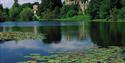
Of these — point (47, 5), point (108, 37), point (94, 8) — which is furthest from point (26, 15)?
point (108, 37)

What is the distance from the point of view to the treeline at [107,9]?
75375 millimetres

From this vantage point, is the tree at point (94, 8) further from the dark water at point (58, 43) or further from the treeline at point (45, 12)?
the dark water at point (58, 43)

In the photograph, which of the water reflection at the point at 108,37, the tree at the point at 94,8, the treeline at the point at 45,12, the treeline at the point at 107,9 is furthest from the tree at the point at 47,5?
the water reflection at the point at 108,37

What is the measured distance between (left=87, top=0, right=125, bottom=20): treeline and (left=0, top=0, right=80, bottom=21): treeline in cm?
1884

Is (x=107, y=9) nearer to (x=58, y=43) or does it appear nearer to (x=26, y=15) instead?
(x=26, y=15)

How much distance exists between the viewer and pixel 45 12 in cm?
12106

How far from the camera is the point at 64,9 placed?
4461 inches

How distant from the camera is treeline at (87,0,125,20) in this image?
247 ft

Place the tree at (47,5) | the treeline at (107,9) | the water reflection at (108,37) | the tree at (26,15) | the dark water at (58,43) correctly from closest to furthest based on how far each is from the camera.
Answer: the dark water at (58,43), the water reflection at (108,37), the treeline at (107,9), the tree at (26,15), the tree at (47,5)

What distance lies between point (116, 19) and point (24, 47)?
53567 mm

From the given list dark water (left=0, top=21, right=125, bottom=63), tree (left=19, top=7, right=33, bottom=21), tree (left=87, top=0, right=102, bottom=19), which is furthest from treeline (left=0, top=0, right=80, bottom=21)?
dark water (left=0, top=21, right=125, bottom=63)

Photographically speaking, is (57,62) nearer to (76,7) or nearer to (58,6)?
(76,7)

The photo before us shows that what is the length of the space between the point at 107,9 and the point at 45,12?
44.6 metres

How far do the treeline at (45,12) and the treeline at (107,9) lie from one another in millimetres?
18841
